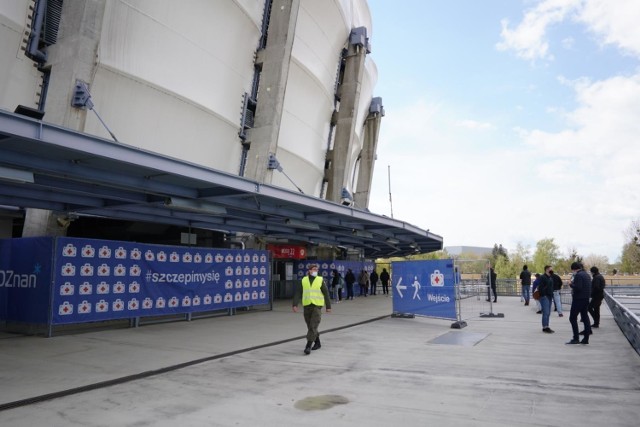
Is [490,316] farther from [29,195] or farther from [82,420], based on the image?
[29,195]

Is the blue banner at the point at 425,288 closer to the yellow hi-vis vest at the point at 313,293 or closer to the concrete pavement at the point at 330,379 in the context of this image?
the concrete pavement at the point at 330,379

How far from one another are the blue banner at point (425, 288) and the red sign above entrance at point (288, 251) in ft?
39.8

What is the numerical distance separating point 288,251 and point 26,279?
54.7ft

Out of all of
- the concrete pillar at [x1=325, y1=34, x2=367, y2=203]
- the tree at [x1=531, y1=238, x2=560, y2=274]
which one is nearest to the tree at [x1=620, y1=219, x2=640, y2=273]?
the tree at [x1=531, y1=238, x2=560, y2=274]

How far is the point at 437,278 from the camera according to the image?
14594 millimetres

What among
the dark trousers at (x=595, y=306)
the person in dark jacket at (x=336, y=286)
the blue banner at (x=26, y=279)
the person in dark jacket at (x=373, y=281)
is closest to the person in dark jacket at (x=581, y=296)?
the dark trousers at (x=595, y=306)

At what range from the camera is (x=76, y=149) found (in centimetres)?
780

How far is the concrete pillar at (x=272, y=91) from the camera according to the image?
64.7ft

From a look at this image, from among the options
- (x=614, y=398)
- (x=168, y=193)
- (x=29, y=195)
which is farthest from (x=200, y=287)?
(x=614, y=398)

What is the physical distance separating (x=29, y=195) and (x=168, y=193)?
12.5ft

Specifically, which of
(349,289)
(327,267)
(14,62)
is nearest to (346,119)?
(327,267)

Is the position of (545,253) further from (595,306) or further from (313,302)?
(313,302)

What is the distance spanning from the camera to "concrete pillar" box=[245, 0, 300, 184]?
19734 mm

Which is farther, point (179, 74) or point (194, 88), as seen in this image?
point (194, 88)
